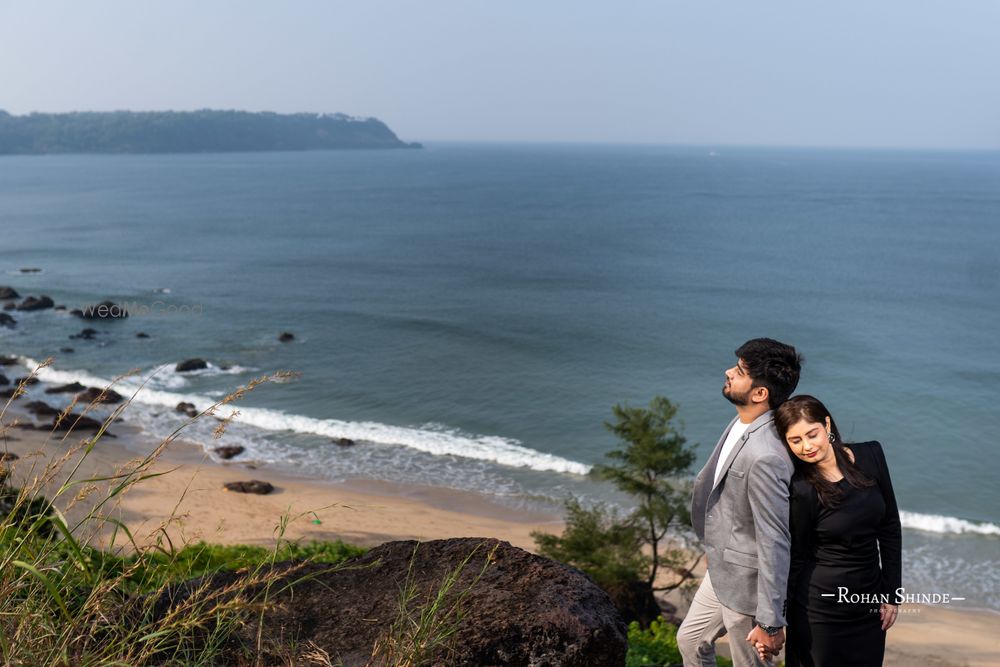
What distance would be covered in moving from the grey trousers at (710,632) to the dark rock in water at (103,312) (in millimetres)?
41559

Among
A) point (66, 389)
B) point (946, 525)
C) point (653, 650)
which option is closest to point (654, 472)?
point (653, 650)

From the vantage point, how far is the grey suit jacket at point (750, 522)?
135 inches

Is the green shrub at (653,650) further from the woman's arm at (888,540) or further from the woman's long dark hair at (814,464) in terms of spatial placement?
the woman's long dark hair at (814,464)

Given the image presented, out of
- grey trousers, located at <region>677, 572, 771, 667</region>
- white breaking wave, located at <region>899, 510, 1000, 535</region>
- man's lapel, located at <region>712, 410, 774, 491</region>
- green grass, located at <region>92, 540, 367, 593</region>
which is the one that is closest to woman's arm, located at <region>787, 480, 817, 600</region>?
man's lapel, located at <region>712, 410, 774, 491</region>

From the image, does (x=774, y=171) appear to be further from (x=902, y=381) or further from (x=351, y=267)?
(x=902, y=381)

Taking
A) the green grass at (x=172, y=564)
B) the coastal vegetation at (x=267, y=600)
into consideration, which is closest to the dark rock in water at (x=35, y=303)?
the green grass at (x=172, y=564)

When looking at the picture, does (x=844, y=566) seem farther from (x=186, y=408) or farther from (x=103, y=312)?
(x=103, y=312)

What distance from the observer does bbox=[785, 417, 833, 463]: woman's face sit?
3.47m

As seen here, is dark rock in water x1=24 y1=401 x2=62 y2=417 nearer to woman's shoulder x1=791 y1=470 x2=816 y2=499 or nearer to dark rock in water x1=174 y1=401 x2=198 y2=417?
dark rock in water x1=174 y1=401 x2=198 y2=417

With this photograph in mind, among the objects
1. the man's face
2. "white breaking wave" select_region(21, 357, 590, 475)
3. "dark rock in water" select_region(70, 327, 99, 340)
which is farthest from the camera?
"dark rock in water" select_region(70, 327, 99, 340)

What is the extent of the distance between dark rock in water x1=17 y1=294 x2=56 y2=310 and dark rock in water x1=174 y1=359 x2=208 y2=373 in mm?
13826

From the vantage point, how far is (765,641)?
3.50 m

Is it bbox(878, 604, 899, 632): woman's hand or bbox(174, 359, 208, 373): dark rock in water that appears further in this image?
bbox(174, 359, 208, 373): dark rock in water

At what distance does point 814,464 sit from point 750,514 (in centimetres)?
36
